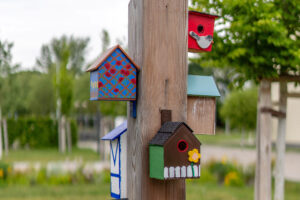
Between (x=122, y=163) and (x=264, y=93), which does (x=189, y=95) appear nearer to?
(x=122, y=163)

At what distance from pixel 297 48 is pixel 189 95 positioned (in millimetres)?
3288

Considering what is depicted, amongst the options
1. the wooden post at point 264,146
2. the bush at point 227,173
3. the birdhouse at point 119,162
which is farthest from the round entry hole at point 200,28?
the bush at point 227,173

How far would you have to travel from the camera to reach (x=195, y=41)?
7.70 ft

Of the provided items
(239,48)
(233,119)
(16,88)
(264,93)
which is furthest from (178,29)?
(233,119)

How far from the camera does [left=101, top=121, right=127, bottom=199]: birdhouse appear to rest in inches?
92.4

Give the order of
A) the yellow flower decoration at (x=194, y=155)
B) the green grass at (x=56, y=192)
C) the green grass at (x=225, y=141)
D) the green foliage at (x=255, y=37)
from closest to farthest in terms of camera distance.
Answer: the yellow flower decoration at (x=194, y=155) < the green foliage at (x=255, y=37) < the green grass at (x=56, y=192) < the green grass at (x=225, y=141)

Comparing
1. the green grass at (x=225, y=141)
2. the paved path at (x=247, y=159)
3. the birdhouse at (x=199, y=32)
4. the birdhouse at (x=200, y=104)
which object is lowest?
the green grass at (x=225, y=141)

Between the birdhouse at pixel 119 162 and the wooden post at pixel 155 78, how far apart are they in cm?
17

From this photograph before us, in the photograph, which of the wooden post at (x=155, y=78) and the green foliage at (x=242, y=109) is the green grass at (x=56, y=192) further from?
the green foliage at (x=242, y=109)

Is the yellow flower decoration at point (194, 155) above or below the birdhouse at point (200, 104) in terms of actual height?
below

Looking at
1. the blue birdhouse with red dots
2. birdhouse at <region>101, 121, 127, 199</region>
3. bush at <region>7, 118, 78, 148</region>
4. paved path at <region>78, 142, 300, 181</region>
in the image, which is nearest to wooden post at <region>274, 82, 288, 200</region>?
paved path at <region>78, 142, 300, 181</region>

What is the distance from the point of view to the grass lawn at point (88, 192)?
21.0 feet

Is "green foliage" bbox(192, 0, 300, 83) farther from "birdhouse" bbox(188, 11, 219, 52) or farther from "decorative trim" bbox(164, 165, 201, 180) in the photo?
"decorative trim" bbox(164, 165, 201, 180)

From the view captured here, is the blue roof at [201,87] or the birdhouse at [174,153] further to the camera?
the blue roof at [201,87]
